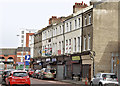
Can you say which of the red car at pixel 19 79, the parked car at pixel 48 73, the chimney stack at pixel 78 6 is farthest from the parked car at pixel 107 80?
the chimney stack at pixel 78 6

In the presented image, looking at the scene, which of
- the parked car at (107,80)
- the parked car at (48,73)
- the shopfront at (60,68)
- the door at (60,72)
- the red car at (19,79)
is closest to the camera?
the red car at (19,79)

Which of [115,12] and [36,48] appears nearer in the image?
[115,12]

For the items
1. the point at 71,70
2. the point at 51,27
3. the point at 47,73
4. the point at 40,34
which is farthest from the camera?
the point at 40,34

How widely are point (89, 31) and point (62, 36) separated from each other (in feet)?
42.3

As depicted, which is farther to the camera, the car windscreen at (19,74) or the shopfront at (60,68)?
the shopfront at (60,68)

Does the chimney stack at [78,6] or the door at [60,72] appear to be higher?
the chimney stack at [78,6]

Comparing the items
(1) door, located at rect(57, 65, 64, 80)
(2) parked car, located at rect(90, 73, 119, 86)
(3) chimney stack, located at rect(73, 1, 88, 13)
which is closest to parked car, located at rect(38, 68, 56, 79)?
(1) door, located at rect(57, 65, 64, 80)

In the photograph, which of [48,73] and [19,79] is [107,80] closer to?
[19,79]

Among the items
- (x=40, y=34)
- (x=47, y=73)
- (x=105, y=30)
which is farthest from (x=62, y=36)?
(x=40, y=34)

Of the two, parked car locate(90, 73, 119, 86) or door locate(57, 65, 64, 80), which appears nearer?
parked car locate(90, 73, 119, 86)

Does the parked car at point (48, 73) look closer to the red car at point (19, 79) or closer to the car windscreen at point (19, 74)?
the car windscreen at point (19, 74)

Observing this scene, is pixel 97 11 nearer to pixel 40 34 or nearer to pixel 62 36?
pixel 62 36

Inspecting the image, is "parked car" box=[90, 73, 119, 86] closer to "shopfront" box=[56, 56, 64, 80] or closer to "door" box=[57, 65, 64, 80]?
"shopfront" box=[56, 56, 64, 80]

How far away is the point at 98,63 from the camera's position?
42781mm
